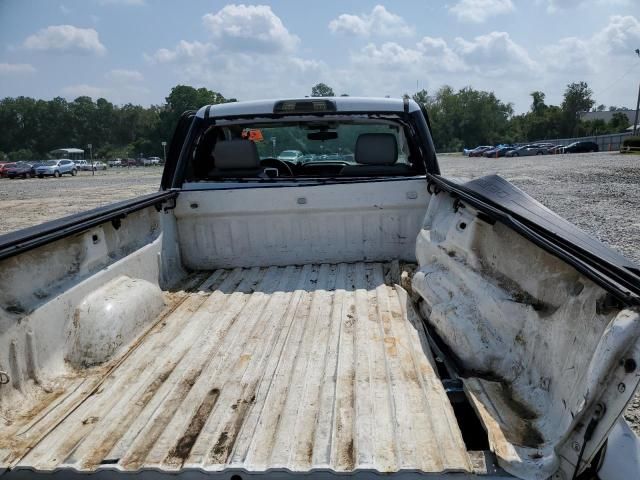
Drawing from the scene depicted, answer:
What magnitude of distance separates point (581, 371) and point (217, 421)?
1.34 metres

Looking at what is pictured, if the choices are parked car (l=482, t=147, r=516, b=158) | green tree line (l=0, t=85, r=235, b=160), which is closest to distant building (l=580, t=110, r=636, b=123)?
parked car (l=482, t=147, r=516, b=158)

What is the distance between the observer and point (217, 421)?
78.4 inches

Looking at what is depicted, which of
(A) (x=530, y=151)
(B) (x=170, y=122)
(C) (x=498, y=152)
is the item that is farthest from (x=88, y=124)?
(A) (x=530, y=151)

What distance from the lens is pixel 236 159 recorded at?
4367 millimetres

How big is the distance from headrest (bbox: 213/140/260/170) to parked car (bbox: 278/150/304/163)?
98 centimetres

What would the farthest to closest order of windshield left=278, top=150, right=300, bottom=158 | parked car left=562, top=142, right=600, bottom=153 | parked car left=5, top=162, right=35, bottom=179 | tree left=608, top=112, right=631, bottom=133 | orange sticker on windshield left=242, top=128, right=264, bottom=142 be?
tree left=608, top=112, right=631, bottom=133
parked car left=562, top=142, right=600, bottom=153
parked car left=5, top=162, right=35, bottom=179
windshield left=278, top=150, right=300, bottom=158
orange sticker on windshield left=242, top=128, right=264, bottom=142

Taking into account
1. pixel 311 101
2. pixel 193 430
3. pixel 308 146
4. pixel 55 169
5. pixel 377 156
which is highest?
pixel 311 101

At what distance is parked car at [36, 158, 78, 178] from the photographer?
44062 millimetres

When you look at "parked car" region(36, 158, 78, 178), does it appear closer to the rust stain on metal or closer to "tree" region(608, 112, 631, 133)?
the rust stain on metal

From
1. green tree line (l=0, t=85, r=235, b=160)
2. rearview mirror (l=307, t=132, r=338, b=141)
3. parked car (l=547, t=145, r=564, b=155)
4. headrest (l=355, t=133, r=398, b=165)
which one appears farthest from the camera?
green tree line (l=0, t=85, r=235, b=160)

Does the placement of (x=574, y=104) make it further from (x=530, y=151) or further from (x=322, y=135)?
(x=322, y=135)

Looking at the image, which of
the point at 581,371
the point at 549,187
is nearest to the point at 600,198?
the point at 549,187

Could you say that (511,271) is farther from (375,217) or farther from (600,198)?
(600,198)

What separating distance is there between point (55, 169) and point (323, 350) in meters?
49.1
